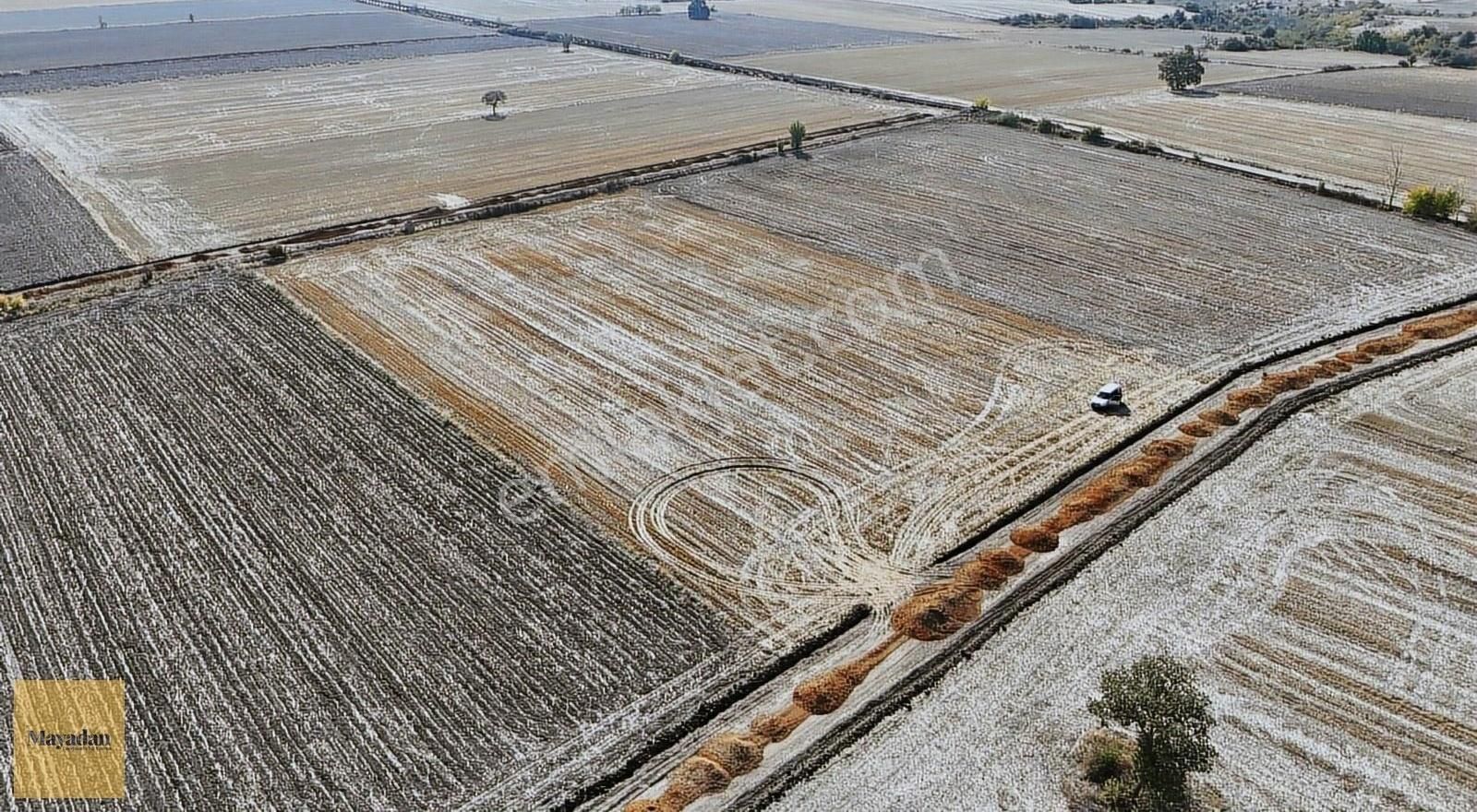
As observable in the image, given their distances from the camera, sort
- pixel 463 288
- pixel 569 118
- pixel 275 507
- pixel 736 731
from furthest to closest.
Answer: pixel 569 118 < pixel 463 288 < pixel 275 507 < pixel 736 731

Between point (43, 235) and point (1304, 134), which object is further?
point (1304, 134)

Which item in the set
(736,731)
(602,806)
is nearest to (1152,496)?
(736,731)

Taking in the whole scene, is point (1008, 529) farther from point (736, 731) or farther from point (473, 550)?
point (473, 550)

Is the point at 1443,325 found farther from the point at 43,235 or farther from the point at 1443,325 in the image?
the point at 43,235

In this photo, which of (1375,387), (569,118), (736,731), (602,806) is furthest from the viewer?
(569,118)

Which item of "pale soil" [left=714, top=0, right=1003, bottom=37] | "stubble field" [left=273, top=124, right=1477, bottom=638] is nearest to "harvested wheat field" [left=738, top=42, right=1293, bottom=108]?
"pale soil" [left=714, top=0, right=1003, bottom=37]

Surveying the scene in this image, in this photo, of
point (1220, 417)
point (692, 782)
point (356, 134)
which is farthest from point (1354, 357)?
point (356, 134)
